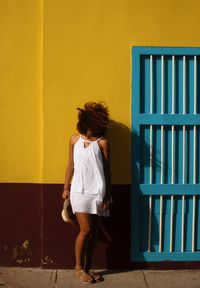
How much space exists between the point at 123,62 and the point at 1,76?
3.97ft

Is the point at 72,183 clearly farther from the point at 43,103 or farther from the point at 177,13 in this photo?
the point at 177,13

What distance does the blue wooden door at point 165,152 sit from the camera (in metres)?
5.21

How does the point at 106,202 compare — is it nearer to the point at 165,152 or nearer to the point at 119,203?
the point at 119,203

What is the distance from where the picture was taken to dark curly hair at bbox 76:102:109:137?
16.2 feet

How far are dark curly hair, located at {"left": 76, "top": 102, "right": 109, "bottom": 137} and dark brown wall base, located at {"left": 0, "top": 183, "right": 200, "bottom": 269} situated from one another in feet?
2.09

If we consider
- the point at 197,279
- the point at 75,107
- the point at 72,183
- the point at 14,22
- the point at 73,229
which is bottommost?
the point at 197,279

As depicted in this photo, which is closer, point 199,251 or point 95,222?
point 95,222

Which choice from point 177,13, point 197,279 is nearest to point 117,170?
point 197,279

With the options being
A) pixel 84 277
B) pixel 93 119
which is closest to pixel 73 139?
pixel 93 119

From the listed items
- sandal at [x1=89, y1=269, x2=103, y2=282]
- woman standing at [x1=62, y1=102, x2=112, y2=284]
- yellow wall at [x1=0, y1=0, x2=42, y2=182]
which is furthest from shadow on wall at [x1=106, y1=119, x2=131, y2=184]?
sandal at [x1=89, y1=269, x2=103, y2=282]

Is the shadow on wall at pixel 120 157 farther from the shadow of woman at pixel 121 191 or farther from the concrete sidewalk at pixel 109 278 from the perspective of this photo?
the concrete sidewalk at pixel 109 278

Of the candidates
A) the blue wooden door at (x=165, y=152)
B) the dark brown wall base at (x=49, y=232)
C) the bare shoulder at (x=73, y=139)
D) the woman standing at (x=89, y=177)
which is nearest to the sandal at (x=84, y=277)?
the woman standing at (x=89, y=177)

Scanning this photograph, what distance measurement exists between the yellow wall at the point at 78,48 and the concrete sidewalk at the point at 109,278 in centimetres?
92

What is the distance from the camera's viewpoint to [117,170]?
17.3ft
